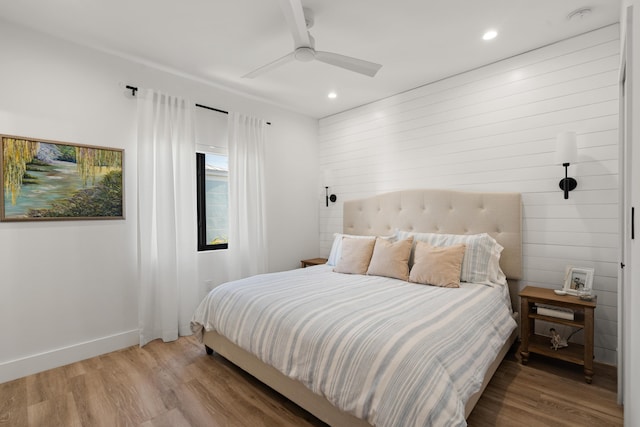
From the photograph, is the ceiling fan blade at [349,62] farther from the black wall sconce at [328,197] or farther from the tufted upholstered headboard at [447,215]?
the black wall sconce at [328,197]

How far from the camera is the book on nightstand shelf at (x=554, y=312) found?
7.59ft

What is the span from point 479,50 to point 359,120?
5.49 ft

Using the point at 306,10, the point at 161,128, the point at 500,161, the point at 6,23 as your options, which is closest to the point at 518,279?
the point at 500,161

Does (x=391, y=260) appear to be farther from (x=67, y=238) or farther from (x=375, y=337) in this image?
(x=67, y=238)

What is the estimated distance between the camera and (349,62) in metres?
2.31

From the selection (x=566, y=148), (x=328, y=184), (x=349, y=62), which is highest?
(x=349, y=62)

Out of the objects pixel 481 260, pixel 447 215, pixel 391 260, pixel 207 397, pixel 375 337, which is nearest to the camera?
pixel 375 337

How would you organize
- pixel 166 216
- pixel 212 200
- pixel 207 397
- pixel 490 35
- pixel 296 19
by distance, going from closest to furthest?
pixel 296 19, pixel 207 397, pixel 490 35, pixel 166 216, pixel 212 200

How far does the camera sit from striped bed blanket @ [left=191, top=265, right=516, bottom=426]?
1386 millimetres

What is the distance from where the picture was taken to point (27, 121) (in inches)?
96.2

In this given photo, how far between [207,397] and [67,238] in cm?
179

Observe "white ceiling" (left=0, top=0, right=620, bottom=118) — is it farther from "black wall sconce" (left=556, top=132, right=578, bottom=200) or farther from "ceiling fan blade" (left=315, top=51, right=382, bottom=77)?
"black wall sconce" (left=556, top=132, right=578, bottom=200)

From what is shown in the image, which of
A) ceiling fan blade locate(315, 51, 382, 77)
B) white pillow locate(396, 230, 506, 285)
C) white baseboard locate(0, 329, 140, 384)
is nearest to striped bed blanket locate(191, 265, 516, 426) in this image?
white pillow locate(396, 230, 506, 285)

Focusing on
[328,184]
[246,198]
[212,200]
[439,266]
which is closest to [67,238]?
→ [212,200]
